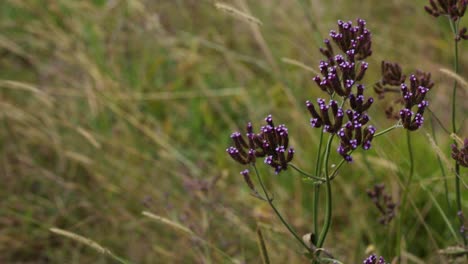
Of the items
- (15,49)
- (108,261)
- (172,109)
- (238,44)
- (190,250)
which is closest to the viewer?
(190,250)

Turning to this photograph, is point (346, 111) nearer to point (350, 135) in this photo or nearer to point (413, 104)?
point (350, 135)

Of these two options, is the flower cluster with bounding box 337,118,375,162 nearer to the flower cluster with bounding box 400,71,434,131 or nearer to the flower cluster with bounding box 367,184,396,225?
the flower cluster with bounding box 400,71,434,131

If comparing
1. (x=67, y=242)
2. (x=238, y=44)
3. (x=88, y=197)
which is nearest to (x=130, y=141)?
(x=88, y=197)

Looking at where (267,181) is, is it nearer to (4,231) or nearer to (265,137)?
(4,231)

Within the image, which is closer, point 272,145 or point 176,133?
point 272,145

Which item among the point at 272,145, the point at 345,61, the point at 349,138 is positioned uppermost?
the point at 345,61

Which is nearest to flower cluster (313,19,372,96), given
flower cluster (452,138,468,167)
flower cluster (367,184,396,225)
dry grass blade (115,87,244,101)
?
flower cluster (452,138,468,167)

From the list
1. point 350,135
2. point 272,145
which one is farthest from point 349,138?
point 272,145

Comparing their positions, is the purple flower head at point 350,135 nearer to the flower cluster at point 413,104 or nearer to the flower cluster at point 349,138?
the flower cluster at point 349,138

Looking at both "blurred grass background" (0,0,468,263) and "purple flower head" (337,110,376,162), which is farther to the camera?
"blurred grass background" (0,0,468,263)
